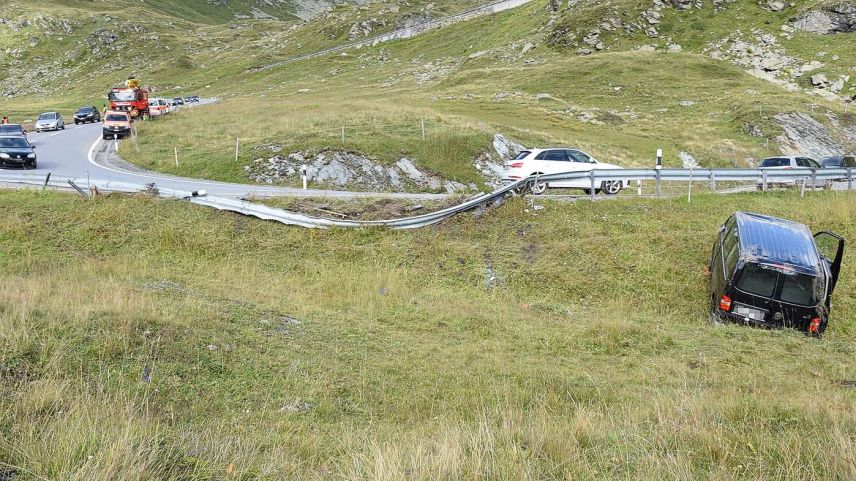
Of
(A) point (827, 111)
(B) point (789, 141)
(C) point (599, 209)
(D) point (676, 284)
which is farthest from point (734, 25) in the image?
(D) point (676, 284)

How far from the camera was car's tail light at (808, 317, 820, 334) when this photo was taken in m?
10.2

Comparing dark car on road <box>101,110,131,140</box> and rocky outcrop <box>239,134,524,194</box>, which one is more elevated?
dark car on road <box>101,110,131,140</box>

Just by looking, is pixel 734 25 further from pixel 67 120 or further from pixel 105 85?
pixel 105 85

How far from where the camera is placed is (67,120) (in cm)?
5397

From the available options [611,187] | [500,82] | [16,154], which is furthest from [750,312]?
[500,82]

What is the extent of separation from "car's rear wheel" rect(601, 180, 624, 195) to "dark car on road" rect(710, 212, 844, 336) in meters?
9.74

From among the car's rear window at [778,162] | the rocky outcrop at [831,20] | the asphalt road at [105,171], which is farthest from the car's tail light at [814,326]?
the rocky outcrop at [831,20]

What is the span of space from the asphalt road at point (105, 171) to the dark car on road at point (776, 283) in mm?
10471

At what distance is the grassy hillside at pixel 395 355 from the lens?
407 centimetres

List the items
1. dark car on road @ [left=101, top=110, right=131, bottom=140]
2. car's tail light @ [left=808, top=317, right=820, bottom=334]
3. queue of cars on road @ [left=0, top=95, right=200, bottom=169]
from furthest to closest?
dark car on road @ [left=101, top=110, right=131, bottom=140] → queue of cars on road @ [left=0, top=95, right=200, bottom=169] → car's tail light @ [left=808, top=317, right=820, bottom=334]

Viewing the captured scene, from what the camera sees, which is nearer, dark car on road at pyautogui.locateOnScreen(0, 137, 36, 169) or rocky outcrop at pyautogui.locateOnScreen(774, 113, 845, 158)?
dark car on road at pyautogui.locateOnScreen(0, 137, 36, 169)

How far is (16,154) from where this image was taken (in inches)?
945

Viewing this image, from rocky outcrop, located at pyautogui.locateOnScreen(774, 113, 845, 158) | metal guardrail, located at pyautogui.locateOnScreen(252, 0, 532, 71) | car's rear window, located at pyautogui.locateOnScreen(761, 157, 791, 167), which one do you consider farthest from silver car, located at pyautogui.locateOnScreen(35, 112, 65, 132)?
metal guardrail, located at pyautogui.locateOnScreen(252, 0, 532, 71)

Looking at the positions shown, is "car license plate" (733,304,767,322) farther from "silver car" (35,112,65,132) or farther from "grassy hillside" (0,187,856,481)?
"silver car" (35,112,65,132)
